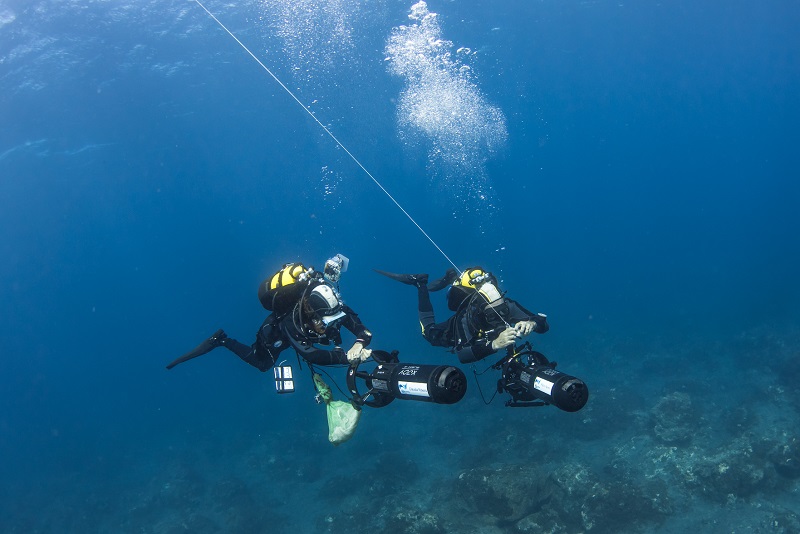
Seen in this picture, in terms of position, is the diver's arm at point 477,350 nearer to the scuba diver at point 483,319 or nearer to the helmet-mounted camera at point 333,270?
the scuba diver at point 483,319

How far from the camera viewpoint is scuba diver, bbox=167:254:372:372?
19.0ft

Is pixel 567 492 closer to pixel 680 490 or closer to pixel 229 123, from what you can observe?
pixel 680 490

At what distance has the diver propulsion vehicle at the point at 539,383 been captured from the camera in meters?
4.52

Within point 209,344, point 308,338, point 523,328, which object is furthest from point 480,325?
point 209,344

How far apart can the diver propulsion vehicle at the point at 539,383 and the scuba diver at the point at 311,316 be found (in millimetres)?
1756

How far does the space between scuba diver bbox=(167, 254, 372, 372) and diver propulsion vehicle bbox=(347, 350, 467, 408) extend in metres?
0.33

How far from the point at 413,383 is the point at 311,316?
1941mm

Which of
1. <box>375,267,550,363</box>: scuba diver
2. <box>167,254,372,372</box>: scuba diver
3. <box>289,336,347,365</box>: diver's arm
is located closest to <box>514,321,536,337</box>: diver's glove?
<box>375,267,550,363</box>: scuba diver

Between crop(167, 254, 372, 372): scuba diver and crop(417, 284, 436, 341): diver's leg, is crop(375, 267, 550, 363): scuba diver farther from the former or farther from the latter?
crop(167, 254, 372, 372): scuba diver

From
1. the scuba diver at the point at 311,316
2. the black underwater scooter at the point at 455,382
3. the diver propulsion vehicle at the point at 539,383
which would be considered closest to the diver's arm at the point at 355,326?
the scuba diver at the point at 311,316

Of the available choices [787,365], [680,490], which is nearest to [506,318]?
[680,490]

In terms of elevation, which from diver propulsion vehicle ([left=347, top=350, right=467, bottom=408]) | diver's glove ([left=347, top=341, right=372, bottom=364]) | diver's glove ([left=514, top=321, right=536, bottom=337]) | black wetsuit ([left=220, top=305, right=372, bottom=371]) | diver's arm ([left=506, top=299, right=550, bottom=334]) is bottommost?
diver propulsion vehicle ([left=347, top=350, right=467, bottom=408])

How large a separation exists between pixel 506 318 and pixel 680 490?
10.8 m

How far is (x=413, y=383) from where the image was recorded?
15.3 feet
